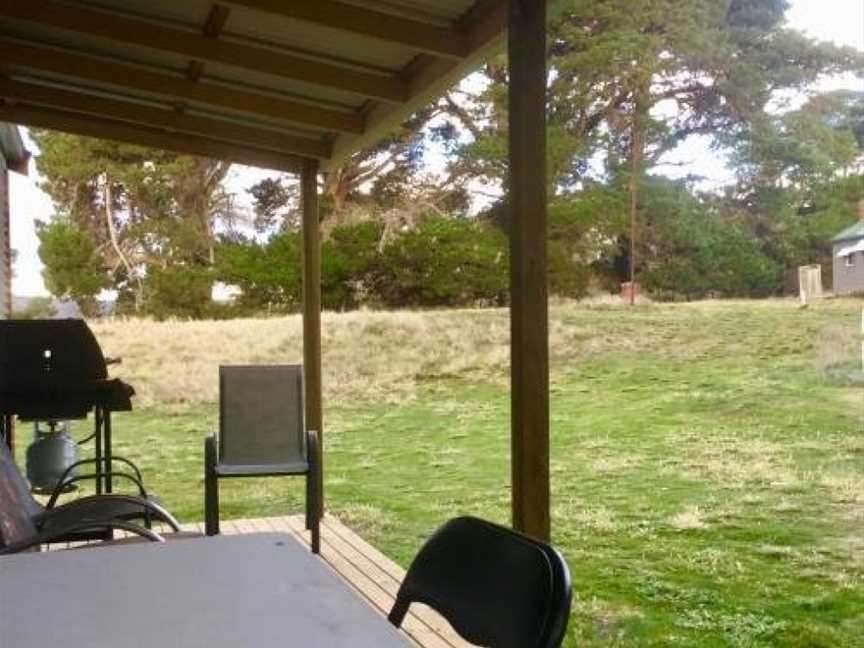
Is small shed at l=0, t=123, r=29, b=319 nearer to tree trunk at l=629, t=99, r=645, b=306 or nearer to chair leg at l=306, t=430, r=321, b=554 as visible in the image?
chair leg at l=306, t=430, r=321, b=554

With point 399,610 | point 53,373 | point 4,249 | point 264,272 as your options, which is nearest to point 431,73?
point 399,610

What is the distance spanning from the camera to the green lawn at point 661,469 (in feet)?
15.1

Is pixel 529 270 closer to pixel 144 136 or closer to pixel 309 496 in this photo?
pixel 309 496

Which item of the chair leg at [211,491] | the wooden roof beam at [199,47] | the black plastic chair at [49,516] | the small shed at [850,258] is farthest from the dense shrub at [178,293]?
the small shed at [850,258]

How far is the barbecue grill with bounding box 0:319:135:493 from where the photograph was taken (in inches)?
161

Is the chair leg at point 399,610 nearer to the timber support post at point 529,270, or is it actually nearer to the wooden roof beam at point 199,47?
the timber support post at point 529,270

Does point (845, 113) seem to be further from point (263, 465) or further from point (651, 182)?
point (263, 465)

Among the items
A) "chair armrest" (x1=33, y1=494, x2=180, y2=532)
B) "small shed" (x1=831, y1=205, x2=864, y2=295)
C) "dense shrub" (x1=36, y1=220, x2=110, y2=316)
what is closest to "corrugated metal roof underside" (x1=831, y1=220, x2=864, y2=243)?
"small shed" (x1=831, y1=205, x2=864, y2=295)

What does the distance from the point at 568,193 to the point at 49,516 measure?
561 centimetres

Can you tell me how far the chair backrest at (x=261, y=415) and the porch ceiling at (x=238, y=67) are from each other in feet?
3.83

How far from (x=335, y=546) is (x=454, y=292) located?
13.8ft

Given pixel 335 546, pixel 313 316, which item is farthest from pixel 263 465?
pixel 313 316

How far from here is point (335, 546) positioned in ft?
14.5

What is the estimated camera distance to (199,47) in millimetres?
3078
